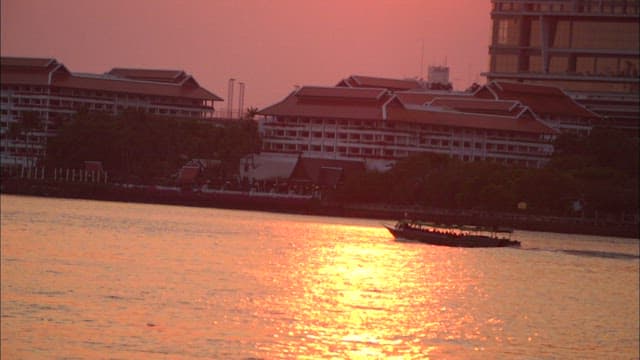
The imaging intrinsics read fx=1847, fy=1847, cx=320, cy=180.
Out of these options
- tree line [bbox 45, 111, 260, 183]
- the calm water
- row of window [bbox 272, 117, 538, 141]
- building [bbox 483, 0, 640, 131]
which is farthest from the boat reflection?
building [bbox 483, 0, 640, 131]

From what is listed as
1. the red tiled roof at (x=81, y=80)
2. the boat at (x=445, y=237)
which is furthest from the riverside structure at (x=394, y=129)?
the boat at (x=445, y=237)

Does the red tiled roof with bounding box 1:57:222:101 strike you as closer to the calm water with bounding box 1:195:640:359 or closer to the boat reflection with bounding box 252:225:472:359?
the calm water with bounding box 1:195:640:359

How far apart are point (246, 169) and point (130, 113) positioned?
26.3 ft

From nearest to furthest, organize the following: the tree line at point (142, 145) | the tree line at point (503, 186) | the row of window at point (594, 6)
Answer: the tree line at point (503, 186) < the tree line at point (142, 145) < the row of window at point (594, 6)

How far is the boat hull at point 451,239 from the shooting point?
72.6 meters

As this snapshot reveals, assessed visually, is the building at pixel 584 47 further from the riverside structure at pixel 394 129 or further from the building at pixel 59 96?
the building at pixel 59 96

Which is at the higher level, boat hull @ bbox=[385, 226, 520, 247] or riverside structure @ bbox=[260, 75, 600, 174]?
riverside structure @ bbox=[260, 75, 600, 174]

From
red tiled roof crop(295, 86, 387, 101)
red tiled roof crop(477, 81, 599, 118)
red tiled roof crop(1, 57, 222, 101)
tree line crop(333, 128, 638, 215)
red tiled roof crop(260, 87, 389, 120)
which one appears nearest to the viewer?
tree line crop(333, 128, 638, 215)

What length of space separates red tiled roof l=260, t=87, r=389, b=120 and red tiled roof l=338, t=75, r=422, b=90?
834cm

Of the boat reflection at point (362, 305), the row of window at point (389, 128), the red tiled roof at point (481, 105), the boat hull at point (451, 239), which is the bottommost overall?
the boat reflection at point (362, 305)

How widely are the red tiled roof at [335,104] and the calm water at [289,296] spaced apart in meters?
51.4

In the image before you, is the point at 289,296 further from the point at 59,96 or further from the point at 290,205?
the point at 59,96

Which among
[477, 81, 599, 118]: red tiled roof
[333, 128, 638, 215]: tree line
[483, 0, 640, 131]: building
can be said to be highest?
[483, 0, 640, 131]: building

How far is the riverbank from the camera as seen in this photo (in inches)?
3684
